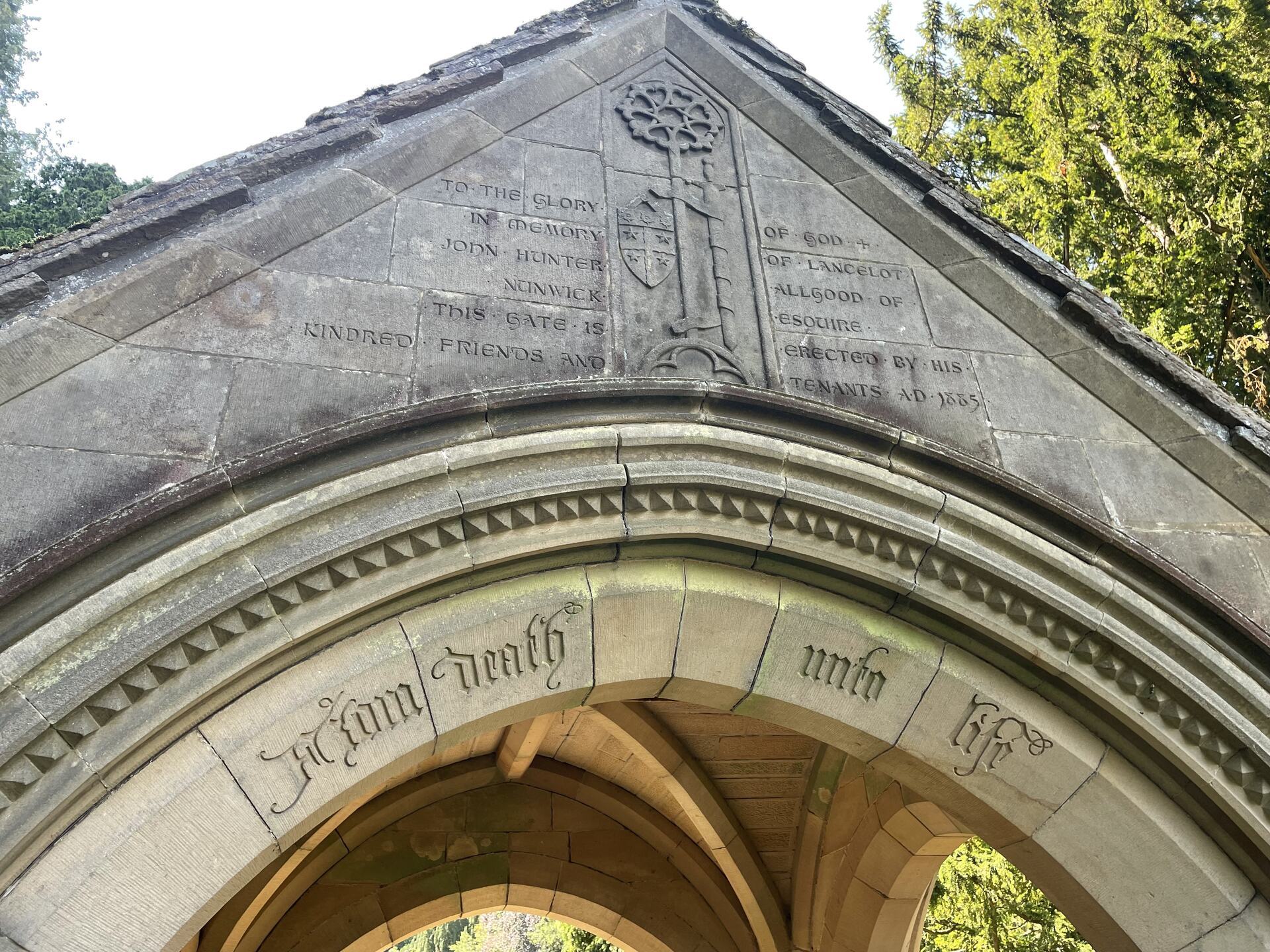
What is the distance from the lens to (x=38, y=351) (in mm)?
2730

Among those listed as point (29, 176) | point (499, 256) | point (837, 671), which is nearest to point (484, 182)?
point (499, 256)

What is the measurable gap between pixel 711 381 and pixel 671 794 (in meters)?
4.12

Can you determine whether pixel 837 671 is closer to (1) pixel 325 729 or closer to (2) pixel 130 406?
(1) pixel 325 729

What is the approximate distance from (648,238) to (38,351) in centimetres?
216

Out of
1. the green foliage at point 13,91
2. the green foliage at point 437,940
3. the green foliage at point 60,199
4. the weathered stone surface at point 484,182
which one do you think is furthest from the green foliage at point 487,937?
the weathered stone surface at point 484,182

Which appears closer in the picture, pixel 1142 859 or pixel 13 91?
pixel 1142 859

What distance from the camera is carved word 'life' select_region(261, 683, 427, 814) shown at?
2.60 meters

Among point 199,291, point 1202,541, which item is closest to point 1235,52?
point 1202,541

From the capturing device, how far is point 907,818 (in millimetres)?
5195

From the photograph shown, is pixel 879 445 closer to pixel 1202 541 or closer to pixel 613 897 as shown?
pixel 1202 541

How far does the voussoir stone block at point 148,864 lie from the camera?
221cm

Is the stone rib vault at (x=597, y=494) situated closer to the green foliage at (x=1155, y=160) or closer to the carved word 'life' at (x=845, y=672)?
the carved word 'life' at (x=845, y=672)

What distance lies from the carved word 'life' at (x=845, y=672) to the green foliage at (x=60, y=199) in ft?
23.7

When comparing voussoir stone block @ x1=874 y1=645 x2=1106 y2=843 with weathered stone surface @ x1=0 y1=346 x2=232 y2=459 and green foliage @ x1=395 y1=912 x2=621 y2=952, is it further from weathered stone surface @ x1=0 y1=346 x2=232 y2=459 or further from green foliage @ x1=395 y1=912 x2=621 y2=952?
green foliage @ x1=395 y1=912 x2=621 y2=952
